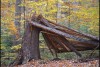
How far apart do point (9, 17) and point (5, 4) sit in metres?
1.52

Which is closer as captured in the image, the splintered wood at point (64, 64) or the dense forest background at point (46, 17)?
the splintered wood at point (64, 64)

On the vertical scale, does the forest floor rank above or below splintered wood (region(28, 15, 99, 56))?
below

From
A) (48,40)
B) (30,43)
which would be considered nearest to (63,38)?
(48,40)

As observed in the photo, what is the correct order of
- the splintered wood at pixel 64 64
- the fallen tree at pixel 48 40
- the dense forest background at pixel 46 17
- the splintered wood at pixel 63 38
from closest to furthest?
the splintered wood at pixel 64 64 → the splintered wood at pixel 63 38 → the fallen tree at pixel 48 40 → the dense forest background at pixel 46 17

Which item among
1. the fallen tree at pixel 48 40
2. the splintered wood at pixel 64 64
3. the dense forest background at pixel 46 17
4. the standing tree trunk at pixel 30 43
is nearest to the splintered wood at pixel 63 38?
the fallen tree at pixel 48 40

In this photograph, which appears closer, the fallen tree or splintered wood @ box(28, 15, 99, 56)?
splintered wood @ box(28, 15, 99, 56)

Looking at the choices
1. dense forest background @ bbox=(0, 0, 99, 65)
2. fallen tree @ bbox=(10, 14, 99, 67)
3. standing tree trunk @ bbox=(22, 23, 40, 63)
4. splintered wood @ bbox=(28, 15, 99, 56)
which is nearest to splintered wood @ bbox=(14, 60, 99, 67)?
standing tree trunk @ bbox=(22, 23, 40, 63)

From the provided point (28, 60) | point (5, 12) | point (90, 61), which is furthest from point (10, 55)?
point (90, 61)

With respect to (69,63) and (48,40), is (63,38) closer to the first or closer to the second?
(48,40)

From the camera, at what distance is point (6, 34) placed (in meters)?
17.2

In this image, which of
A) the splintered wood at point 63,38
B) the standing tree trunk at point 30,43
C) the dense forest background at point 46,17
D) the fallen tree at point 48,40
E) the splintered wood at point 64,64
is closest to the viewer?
the splintered wood at point 64,64

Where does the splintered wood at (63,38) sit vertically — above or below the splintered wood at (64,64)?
above

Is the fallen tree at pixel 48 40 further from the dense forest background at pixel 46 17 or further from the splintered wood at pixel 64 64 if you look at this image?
the dense forest background at pixel 46 17

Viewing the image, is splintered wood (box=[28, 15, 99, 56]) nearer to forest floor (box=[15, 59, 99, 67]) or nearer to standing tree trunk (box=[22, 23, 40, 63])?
standing tree trunk (box=[22, 23, 40, 63])
